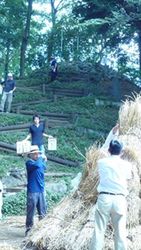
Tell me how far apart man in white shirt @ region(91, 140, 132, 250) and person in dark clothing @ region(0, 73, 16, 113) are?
16.0 metres

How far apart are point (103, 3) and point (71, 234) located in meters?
18.1

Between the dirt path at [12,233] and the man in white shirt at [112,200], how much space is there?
1.77 metres

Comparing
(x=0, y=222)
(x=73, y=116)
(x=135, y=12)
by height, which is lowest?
(x=0, y=222)

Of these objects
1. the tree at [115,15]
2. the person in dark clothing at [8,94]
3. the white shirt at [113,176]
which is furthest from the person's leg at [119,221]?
the person in dark clothing at [8,94]

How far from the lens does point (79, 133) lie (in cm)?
2339

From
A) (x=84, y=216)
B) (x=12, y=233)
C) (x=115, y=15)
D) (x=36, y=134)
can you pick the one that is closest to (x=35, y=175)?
(x=12, y=233)

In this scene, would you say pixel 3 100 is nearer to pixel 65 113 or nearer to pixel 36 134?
pixel 65 113

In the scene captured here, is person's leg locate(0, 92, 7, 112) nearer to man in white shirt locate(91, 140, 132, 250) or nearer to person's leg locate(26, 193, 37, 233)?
person's leg locate(26, 193, 37, 233)

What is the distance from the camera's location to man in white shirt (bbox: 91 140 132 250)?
25.6ft

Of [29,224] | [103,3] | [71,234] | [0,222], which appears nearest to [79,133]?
[103,3]

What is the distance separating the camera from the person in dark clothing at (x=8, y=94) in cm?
2359

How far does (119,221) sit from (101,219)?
24cm

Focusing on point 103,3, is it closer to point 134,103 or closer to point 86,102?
point 86,102

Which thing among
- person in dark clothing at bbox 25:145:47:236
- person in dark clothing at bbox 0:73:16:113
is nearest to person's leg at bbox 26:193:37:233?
person in dark clothing at bbox 25:145:47:236
